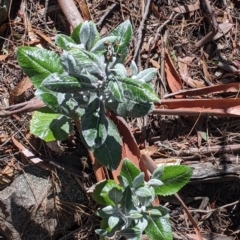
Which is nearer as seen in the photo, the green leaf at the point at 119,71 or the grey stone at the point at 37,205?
the green leaf at the point at 119,71

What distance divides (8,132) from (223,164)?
1048mm


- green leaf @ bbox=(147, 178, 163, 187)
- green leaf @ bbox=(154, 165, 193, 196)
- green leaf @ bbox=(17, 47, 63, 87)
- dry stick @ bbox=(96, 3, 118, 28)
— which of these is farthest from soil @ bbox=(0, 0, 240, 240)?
green leaf @ bbox=(17, 47, 63, 87)

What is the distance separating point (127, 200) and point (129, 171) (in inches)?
6.5

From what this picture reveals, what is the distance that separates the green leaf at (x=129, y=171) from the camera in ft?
7.06

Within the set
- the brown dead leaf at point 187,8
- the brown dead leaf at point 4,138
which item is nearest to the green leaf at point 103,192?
the brown dead leaf at point 4,138

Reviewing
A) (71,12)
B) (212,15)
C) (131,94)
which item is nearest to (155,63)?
(212,15)

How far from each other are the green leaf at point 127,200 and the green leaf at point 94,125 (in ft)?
0.78

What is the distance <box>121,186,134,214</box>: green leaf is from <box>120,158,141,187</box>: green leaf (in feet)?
0.40

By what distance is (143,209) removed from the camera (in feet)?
7.02

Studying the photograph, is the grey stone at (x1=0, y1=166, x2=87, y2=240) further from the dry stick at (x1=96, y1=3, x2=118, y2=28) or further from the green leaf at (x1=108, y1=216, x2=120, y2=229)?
the dry stick at (x1=96, y1=3, x2=118, y2=28)

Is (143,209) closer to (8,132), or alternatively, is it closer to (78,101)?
(78,101)

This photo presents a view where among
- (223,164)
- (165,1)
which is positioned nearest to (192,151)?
(223,164)

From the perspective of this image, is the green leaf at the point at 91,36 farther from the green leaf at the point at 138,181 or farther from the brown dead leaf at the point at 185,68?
the brown dead leaf at the point at 185,68

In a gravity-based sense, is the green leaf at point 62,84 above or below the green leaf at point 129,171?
above
